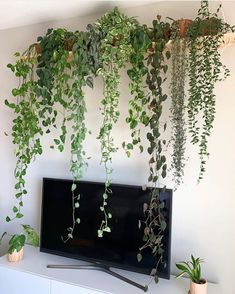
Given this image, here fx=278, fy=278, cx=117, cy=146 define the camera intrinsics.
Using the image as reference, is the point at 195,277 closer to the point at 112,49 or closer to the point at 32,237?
the point at 32,237

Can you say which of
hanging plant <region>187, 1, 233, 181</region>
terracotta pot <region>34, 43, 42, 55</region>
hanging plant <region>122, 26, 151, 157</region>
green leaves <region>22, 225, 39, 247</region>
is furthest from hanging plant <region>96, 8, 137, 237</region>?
green leaves <region>22, 225, 39, 247</region>

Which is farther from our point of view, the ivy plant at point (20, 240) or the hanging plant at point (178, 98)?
the ivy plant at point (20, 240)

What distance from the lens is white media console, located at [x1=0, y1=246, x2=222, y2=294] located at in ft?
5.41

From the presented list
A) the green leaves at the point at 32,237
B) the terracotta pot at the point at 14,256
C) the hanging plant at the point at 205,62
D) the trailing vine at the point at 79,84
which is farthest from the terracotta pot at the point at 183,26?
the terracotta pot at the point at 14,256

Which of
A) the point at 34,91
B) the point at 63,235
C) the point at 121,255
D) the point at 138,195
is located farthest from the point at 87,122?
the point at 121,255

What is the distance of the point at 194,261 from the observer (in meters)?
1.63

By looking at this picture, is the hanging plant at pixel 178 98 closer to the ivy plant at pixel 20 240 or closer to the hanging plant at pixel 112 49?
the hanging plant at pixel 112 49

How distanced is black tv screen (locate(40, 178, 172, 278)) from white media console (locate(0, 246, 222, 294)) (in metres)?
0.08

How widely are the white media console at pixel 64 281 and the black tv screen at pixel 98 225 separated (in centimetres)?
8

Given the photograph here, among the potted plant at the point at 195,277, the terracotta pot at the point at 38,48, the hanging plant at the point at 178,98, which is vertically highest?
the terracotta pot at the point at 38,48

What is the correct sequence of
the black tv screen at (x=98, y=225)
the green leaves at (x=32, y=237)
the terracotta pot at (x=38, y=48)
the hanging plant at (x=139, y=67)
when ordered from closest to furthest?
the hanging plant at (x=139, y=67) → the black tv screen at (x=98, y=225) → the terracotta pot at (x=38, y=48) → the green leaves at (x=32, y=237)

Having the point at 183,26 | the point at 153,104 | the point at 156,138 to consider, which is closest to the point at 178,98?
the point at 153,104

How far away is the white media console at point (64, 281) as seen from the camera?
5.41ft

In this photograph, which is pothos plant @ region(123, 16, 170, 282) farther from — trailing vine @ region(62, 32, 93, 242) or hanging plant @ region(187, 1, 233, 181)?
trailing vine @ region(62, 32, 93, 242)
